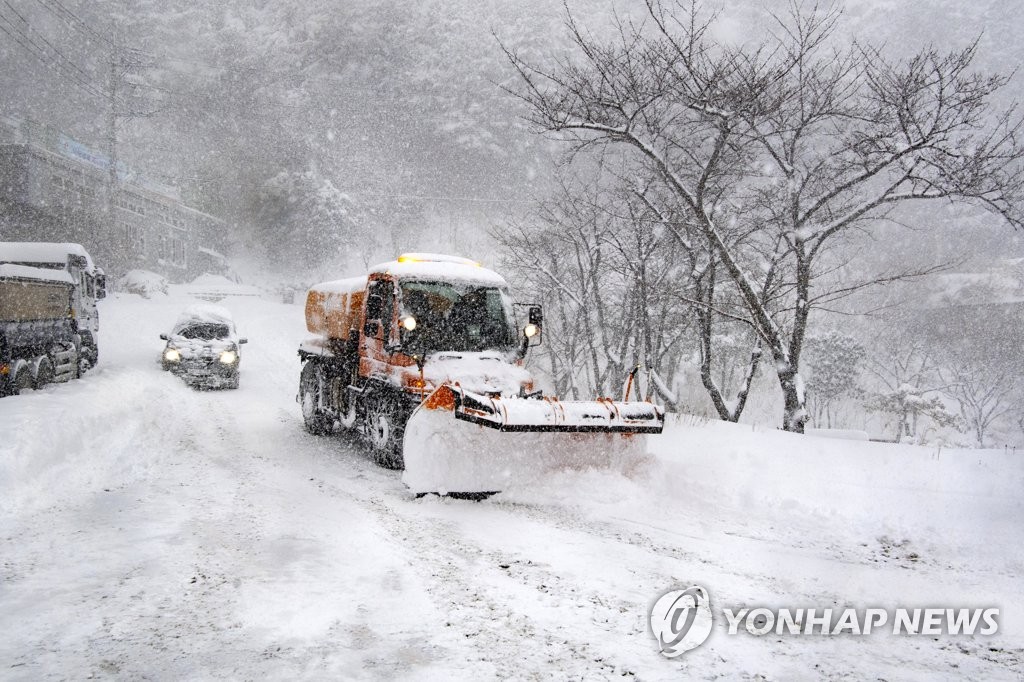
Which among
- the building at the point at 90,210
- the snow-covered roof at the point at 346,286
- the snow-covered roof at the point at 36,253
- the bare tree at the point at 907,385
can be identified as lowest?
the bare tree at the point at 907,385

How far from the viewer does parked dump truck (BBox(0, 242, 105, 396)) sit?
1068 centimetres

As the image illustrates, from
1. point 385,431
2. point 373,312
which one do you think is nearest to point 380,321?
point 373,312

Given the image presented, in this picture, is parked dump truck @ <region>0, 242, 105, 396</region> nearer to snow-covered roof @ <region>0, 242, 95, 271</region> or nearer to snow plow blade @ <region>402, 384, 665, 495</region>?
snow-covered roof @ <region>0, 242, 95, 271</region>

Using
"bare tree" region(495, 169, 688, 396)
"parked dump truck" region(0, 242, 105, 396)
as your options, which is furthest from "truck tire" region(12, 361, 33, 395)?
"bare tree" region(495, 169, 688, 396)

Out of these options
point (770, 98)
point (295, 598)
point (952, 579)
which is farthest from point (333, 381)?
point (770, 98)

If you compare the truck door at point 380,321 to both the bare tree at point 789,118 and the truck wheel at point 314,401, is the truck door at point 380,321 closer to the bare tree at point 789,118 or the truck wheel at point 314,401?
the truck wheel at point 314,401

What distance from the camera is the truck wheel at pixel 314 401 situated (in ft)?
32.3

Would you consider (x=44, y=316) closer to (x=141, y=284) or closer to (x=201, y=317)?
(x=201, y=317)

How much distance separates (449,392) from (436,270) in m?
2.45

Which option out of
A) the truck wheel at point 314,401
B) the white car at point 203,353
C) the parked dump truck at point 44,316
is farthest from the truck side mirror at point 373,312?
the white car at point 203,353

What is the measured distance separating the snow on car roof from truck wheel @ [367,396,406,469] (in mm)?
10542

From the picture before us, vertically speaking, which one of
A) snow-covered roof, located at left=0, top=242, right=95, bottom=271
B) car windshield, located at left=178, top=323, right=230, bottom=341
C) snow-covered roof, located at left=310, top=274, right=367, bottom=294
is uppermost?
snow-covered roof, located at left=0, top=242, right=95, bottom=271

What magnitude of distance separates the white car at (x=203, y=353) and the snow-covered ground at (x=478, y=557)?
6.31 m

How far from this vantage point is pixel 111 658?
288cm
